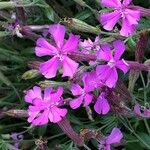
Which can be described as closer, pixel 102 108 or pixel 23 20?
pixel 102 108

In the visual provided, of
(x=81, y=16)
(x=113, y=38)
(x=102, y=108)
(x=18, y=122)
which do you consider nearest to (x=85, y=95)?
(x=102, y=108)

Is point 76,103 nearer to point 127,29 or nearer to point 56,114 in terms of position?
point 56,114

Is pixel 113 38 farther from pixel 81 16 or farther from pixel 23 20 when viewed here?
pixel 23 20

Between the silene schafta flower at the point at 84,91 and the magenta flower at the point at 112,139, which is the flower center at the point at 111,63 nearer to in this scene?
the silene schafta flower at the point at 84,91

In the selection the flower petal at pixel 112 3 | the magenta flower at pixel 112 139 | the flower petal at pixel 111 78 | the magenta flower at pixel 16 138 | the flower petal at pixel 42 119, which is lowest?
the magenta flower at pixel 16 138

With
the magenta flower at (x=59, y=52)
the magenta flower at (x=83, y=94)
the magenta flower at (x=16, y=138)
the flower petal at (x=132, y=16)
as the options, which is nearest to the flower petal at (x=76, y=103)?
the magenta flower at (x=83, y=94)
